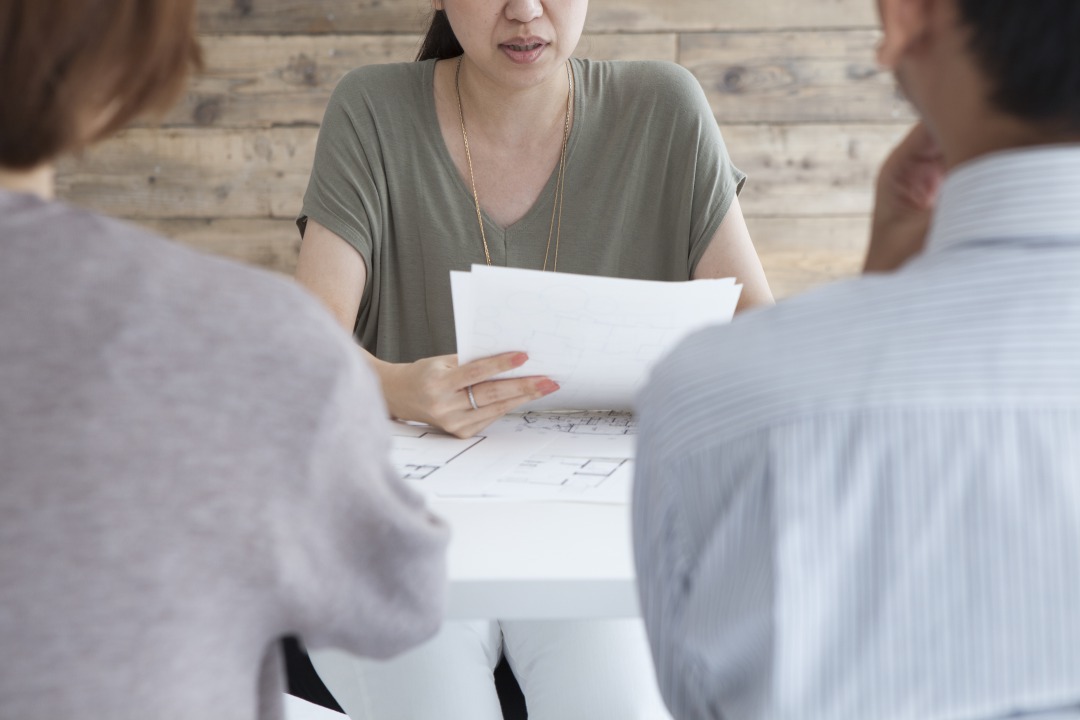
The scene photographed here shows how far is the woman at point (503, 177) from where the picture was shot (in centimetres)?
137

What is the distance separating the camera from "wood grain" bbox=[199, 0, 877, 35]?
2.39 m

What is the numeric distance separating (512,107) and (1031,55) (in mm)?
1058

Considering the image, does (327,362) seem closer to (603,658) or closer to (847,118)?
(603,658)

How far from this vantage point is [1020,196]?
483mm

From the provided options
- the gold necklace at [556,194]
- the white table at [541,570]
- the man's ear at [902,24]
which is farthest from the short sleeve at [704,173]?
the man's ear at [902,24]

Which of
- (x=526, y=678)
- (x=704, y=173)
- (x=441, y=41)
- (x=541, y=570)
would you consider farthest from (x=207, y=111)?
(x=541, y=570)

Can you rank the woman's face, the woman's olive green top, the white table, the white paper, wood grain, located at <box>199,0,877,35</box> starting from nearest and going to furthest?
1. the white table
2. the white paper
3. the woman's face
4. the woman's olive green top
5. wood grain, located at <box>199,0,877,35</box>

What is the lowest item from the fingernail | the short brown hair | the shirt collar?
the fingernail

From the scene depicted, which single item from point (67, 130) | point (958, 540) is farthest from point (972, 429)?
point (67, 130)

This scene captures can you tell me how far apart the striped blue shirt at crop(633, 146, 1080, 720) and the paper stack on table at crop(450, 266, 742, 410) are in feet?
1.53

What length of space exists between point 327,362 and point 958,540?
296 millimetres

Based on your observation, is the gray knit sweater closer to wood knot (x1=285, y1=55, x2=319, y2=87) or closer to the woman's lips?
the woman's lips

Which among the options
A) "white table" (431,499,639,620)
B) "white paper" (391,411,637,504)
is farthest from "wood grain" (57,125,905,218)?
"white table" (431,499,639,620)

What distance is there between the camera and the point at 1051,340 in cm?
45
